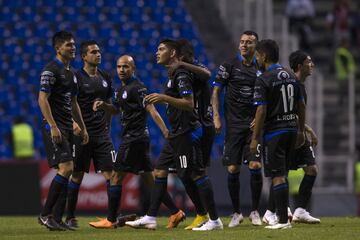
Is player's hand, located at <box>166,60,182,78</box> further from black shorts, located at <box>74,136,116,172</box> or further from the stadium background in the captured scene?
the stadium background

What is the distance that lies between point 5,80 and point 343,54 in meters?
8.11

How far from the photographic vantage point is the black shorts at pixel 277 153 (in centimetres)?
1256

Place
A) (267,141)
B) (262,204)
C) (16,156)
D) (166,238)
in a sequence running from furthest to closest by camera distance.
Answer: (16,156)
(262,204)
(267,141)
(166,238)

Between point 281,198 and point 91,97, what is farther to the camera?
point 91,97

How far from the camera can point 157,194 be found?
1329 cm

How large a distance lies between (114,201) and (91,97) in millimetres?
1492

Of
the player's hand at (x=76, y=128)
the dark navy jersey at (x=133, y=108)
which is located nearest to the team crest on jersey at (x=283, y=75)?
the dark navy jersey at (x=133, y=108)

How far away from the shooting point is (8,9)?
89.3 feet

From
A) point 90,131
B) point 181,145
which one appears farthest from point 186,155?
point 90,131

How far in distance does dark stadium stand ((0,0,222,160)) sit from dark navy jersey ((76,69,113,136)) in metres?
10.4

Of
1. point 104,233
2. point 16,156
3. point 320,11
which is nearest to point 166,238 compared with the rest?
point 104,233

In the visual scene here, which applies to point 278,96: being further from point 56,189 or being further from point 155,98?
point 56,189

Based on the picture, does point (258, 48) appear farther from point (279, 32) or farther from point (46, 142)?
point (279, 32)

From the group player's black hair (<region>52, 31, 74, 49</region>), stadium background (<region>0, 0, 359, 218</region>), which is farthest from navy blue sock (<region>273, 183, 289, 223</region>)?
stadium background (<region>0, 0, 359, 218</region>)
